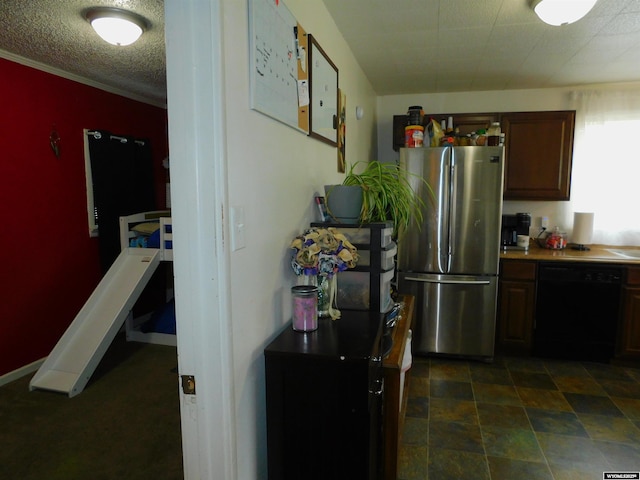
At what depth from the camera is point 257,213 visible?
133 cm

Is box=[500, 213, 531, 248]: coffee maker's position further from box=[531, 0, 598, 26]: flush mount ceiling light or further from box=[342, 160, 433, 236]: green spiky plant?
box=[342, 160, 433, 236]: green spiky plant

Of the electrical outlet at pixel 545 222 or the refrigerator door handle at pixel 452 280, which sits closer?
the refrigerator door handle at pixel 452 280

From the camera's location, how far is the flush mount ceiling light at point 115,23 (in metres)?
2.18

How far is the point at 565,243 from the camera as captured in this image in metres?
3.69

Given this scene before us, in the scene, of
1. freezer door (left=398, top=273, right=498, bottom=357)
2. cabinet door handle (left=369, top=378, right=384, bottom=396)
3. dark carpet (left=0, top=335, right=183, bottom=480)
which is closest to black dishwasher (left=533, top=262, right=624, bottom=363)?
freezer door (left=398, top=273, right=498, bottom=357)

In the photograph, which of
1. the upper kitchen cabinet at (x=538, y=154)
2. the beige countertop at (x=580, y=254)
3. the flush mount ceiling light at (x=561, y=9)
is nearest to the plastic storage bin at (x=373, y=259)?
the flush mount ceiling light at (x=561, y=9)

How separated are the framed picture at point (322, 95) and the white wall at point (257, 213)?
0.30 feet

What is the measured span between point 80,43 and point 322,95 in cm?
178

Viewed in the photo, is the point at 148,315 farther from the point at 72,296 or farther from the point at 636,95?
the point at 636,95

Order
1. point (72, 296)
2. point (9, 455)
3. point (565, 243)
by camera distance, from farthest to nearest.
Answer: point (565, 243) → point (72, 296) → point (9, 455)

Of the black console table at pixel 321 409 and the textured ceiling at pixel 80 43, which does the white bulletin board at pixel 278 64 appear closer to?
the black console table at pixel 321 409

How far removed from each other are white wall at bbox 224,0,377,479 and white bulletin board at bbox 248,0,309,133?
0.04 meters

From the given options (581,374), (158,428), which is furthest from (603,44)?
(158,428)

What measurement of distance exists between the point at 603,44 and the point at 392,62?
1344 millimetres
